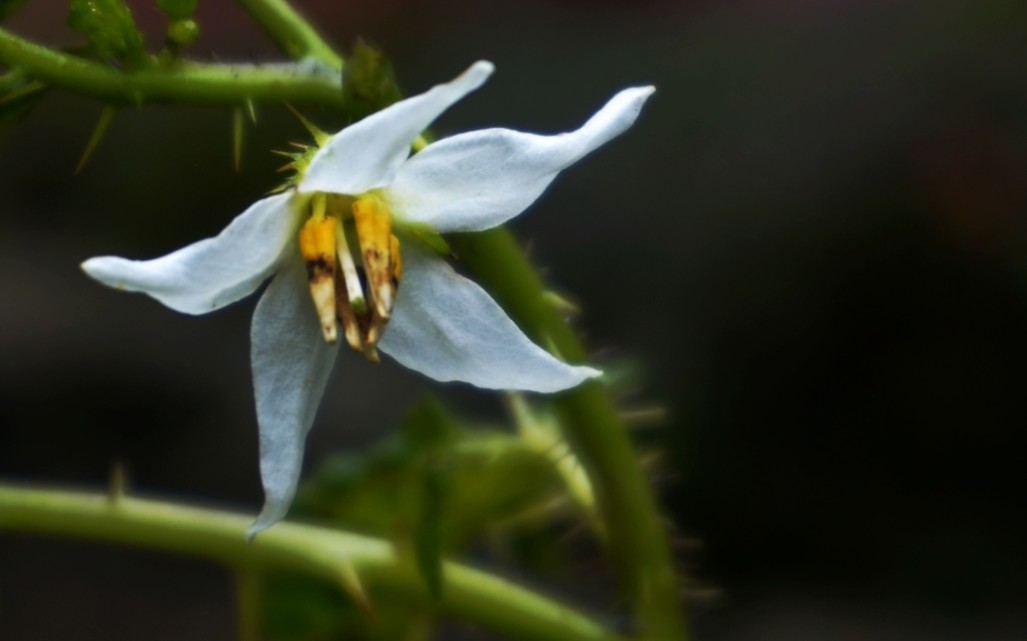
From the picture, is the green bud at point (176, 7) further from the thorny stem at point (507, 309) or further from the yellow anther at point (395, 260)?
the yellow anther at point (395, 260)

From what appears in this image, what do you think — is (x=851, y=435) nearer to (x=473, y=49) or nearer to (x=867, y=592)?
(x=867, y=592)

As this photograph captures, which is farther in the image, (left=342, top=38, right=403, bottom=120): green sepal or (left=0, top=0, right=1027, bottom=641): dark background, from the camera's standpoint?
(left=0, top=0, right=1027, bottom=641): dark background

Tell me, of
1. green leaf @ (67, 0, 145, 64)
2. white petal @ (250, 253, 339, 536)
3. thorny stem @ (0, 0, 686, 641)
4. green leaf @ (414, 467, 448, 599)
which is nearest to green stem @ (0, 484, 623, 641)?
thorny stem @ (0, 0, 686, 641)

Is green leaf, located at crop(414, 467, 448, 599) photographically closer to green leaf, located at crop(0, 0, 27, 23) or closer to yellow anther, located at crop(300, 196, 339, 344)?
yellow anther, located at crop(300, 196, 339, 344)

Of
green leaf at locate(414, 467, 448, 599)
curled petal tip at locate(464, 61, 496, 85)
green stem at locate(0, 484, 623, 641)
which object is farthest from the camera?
green stem at locate(0, 484, 623, 641)

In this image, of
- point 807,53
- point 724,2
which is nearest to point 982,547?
point 807,53
